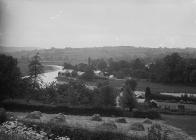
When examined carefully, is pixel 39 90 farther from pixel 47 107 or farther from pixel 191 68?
pixel 191 68

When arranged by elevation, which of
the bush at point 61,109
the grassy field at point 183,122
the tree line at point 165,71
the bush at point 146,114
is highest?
the tree line at point 165,71

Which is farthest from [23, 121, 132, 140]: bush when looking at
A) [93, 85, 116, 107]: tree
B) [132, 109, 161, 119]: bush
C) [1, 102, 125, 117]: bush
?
[93, 85, 116, 107]: tree

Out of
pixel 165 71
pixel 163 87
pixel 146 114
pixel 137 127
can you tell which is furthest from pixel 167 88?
pixel 137 127

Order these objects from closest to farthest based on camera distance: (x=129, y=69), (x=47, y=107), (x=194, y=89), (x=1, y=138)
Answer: (x=1, y=138) < (x=47, y=107) < (x=194, y=89) < (x=129, y=69)

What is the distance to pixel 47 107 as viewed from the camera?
3791 centimetres

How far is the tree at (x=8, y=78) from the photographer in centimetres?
3662

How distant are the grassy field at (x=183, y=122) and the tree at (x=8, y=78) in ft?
56.5

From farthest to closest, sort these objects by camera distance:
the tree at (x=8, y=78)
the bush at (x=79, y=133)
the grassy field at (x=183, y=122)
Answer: the tree at (x=8, y=78), the grassy field at (x=183, y=122), the bush at (x=79, y=133)

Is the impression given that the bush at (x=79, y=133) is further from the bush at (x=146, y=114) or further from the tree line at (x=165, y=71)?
the tree line at (x=165, y=71)

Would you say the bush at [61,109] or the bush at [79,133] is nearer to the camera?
the bush at [79,133]

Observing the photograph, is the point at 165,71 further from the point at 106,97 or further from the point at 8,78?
the point at 8,78

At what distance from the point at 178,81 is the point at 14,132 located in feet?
236

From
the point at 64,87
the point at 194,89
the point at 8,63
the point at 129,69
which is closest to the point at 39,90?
the point at 64,87

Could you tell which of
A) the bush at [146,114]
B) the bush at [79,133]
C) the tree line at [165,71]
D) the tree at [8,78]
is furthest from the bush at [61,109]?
the tree line at [165,71]
